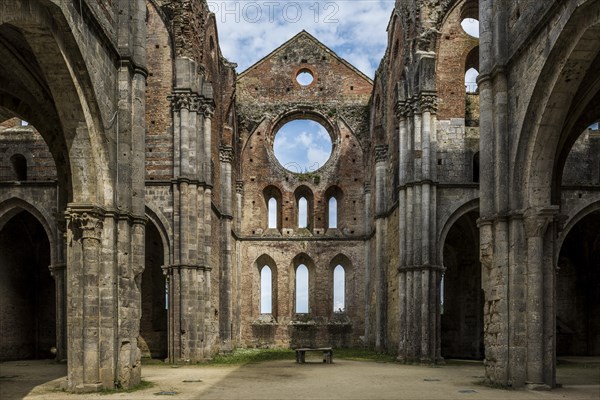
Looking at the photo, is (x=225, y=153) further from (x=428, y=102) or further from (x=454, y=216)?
(x=454, y=216)

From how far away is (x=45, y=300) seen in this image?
25.9 metres

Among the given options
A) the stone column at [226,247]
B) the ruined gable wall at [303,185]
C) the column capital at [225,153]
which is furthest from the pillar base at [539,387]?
the ruined gable wall at [303,185]

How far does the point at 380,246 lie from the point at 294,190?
7174mm

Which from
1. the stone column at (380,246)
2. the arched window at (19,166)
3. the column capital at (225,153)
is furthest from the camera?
the column capital at (225,153)

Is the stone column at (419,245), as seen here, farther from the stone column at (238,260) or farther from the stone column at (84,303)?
the stone column at (84,303)

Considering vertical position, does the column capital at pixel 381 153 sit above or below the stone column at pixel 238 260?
→ above

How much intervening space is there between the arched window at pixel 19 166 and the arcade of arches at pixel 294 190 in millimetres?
77

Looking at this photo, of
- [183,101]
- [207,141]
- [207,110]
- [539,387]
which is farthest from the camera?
[207,110]

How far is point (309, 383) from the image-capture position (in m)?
14.5

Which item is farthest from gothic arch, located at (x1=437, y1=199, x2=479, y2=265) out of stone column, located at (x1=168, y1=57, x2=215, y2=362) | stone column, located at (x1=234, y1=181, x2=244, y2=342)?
stone column, located at (x1=234, y1=181, x2=244, y2=342)

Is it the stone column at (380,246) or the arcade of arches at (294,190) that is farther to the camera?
the stone column at (380,246)

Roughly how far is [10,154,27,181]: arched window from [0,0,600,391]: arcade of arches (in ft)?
0.25

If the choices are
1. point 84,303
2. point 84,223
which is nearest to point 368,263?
point 84,303

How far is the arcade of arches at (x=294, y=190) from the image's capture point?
12.1m
